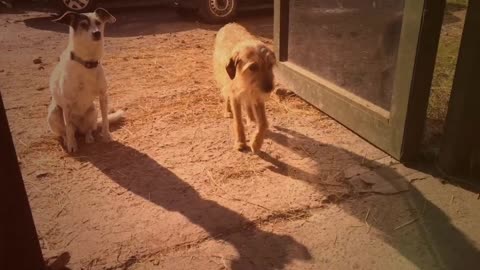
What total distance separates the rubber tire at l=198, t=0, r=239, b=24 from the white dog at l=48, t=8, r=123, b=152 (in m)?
5.39

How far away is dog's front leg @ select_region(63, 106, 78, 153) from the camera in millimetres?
3860

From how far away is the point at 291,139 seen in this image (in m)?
4.24

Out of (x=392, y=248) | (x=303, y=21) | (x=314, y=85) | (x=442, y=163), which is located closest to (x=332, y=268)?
(x=392, y=248)

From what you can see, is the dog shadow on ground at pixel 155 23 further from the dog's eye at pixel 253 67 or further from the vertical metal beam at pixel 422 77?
the vertical metal beam at pixel 422 77

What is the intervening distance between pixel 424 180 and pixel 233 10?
703 centimetres

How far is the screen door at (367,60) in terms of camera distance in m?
3.27

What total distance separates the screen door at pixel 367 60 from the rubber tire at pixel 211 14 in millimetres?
4292

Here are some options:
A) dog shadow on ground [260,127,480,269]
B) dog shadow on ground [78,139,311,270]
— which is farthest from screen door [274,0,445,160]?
dog shadow on ground [78,139,311,270]

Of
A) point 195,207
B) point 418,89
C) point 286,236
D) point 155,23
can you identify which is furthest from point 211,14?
point 286,236

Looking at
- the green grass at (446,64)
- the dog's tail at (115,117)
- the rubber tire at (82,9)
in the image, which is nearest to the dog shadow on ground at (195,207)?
the dog's tail at (115,117)

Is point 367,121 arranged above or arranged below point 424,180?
above

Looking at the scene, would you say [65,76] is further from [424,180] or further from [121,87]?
[424,180]

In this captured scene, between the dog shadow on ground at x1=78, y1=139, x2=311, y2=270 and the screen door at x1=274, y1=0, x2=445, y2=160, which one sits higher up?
the screen door at x1=274, y1=0, x2=445, y2=160

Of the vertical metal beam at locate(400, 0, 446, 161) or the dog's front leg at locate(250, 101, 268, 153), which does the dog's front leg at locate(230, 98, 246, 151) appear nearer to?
the dog's front leg at locate(250, 101, 268, 153)
